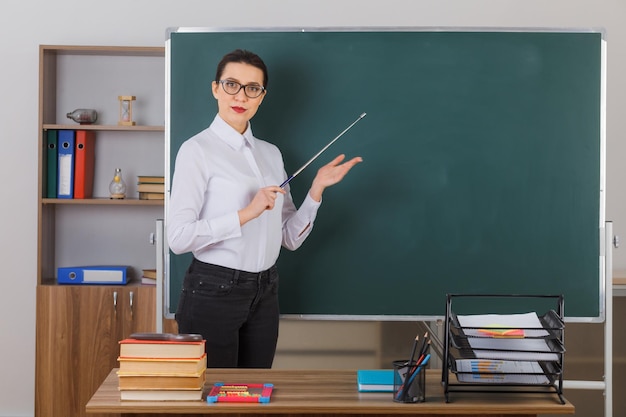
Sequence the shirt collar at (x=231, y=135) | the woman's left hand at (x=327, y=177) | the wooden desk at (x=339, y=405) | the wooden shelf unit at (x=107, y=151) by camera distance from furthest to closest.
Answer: the wooden shelf unit at (x=107, y=151) < the woman's left hand at (x=327, y=177) < the shirt collar at (x=231, y=135) < the wooden desk at (x=339, y=405)

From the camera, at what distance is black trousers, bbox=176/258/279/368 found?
9.33 feet

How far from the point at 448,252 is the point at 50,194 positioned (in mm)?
2100

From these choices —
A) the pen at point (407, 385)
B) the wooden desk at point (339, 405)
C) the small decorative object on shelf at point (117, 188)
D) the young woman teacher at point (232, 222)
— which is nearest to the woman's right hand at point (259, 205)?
the young woman teacher at point (232, 222)

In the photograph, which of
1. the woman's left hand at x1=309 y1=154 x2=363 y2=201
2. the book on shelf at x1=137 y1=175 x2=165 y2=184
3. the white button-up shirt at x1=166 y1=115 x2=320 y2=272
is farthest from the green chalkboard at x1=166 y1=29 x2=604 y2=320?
the book on shelf at x1=137 y1=175 x2=165 y2=184

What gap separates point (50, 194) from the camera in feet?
13.5

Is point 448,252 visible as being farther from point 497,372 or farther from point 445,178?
point 497,372

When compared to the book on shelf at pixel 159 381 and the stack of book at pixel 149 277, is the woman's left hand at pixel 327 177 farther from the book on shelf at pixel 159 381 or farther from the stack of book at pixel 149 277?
the stack of book at pixel 149 277

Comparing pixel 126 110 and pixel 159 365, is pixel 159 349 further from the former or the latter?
pixel 126 110

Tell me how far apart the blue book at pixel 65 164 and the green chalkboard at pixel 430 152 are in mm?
1129

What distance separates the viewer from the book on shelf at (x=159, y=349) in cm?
204

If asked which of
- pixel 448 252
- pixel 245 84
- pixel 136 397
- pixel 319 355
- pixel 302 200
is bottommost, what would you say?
pixel 319 355

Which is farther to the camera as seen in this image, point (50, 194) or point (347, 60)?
point (50, 194)

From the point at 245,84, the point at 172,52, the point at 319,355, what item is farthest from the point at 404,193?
the point at 319,355

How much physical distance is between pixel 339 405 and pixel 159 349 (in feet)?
1.55
